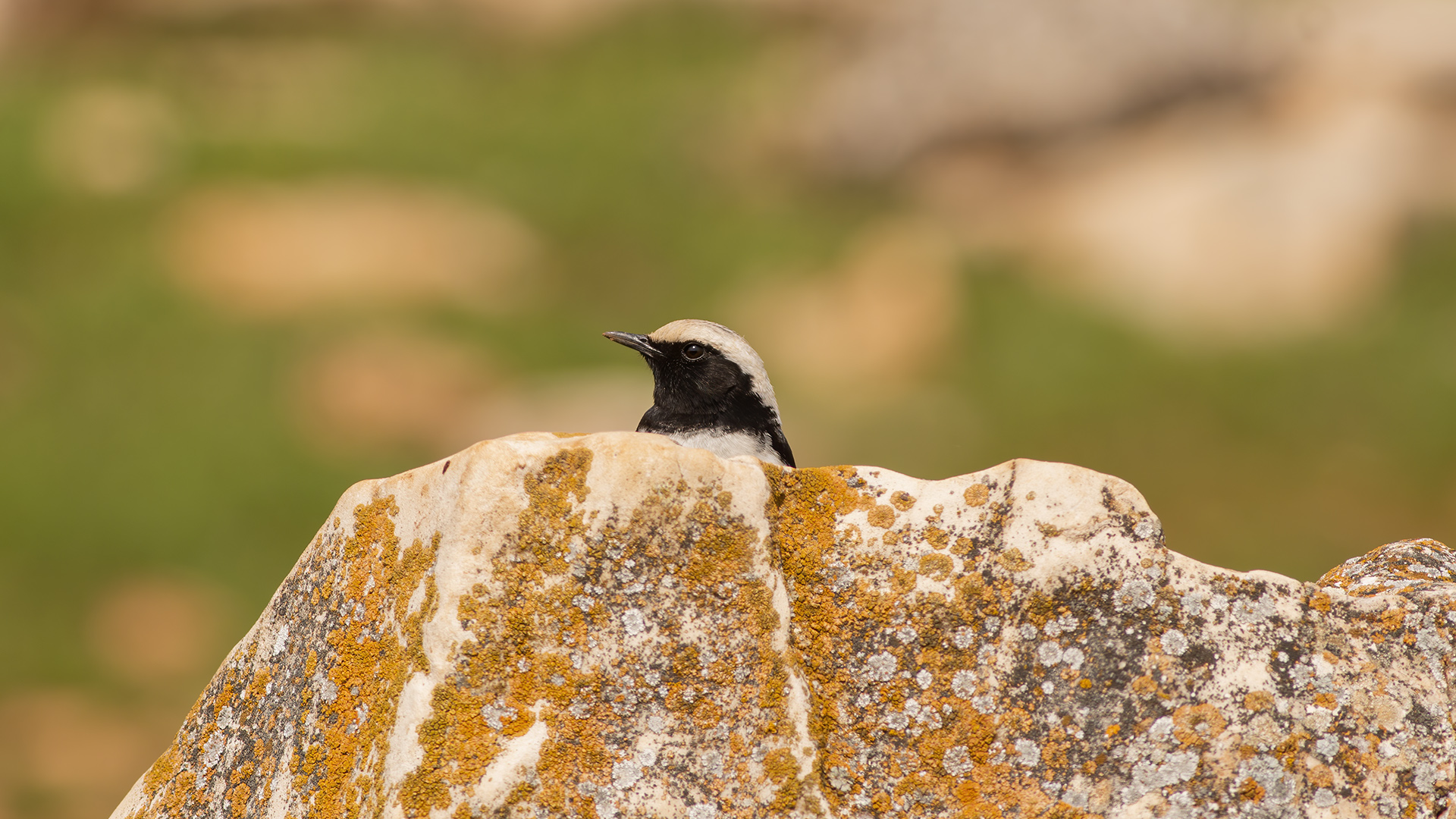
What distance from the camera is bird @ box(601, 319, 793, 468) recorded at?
7.05 meters

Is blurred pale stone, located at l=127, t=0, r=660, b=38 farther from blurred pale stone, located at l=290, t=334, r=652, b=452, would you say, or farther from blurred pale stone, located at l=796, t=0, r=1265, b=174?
blurred pale stone, located at l=290, t=334, r=652, b=452

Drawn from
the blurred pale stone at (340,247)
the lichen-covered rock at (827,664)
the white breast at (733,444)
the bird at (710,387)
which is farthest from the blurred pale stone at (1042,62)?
the lichen-covered rock at (827,664)

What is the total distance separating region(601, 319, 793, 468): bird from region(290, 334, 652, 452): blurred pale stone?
983 centimetres

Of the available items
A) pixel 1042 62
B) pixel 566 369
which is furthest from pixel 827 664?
pixel 1042 62

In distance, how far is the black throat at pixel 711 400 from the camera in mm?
7113

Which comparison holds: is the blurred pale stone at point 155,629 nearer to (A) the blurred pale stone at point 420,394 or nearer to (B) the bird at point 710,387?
(A) the blurred pale stone at point 420,394

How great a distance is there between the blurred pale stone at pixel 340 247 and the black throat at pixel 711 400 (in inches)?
601

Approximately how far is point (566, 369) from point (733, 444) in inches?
549

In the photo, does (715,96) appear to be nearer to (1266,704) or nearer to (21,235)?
(21,235)

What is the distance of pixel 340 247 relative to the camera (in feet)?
73.6

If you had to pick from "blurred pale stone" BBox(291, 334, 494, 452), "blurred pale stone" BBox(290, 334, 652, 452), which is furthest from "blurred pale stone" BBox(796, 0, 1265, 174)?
"blurred pale stone" BBox(291, 334, 494, 452)

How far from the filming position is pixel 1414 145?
22.3 m

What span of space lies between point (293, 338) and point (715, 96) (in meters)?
13.1

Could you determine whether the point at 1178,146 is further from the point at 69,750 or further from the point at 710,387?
the point at 69,750
